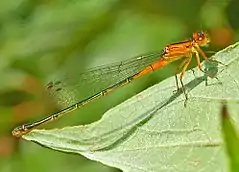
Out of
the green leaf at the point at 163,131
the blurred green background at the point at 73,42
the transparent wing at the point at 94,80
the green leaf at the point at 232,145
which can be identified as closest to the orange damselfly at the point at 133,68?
the transparent wing at the point at 94,80

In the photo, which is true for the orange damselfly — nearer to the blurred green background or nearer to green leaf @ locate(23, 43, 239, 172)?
the blurred green background

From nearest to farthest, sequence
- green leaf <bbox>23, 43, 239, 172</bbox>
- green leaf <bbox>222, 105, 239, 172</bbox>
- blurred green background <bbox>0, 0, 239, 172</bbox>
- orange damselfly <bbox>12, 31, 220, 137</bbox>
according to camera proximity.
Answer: green leaf <bbox>222, 105, 239, 172</bbox>, green leaf <bbox>23, 43, 239, 172</bbox>, orange damselfly <bbox>12, 31, 220, 137</bbox>, blurred green background <bbox>0, 0, 239, 172</bbox>

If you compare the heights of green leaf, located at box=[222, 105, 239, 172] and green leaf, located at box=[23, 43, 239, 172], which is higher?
green leaf, located at box=[23, 43, 239, 172]

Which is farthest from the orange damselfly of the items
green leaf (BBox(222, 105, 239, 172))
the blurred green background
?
green leaf (BBox(222, 105, 239, 172))

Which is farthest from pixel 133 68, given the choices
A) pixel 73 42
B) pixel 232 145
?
pixel 232 145

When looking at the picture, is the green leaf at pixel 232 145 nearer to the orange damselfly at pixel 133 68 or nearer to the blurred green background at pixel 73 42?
the orange damselfly at pixel 133 68

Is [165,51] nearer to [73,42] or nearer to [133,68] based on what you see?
[133,68]

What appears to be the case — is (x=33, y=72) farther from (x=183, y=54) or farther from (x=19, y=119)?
(x=183, y=54)
